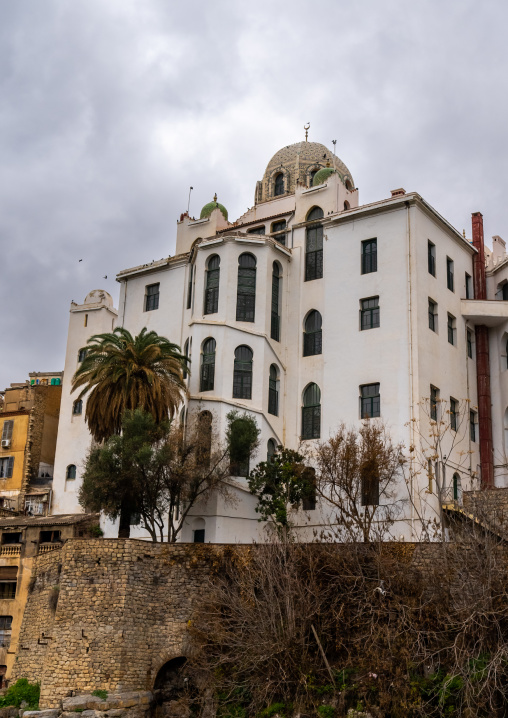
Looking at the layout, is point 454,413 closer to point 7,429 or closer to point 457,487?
point 457,487

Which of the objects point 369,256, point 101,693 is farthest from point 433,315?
point 101,693

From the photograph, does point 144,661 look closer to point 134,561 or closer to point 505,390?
point 134,561

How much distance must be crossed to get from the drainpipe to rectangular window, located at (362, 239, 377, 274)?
6222mm

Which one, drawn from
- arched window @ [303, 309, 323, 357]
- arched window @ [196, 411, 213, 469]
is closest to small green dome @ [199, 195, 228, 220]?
arched window @ [303, 309, 323, 357]

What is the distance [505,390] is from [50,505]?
23.8 metres

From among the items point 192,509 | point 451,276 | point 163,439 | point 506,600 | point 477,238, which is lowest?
point 506,600

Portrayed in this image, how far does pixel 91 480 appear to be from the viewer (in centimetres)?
3381

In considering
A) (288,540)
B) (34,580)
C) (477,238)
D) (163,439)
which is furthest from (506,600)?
(477,238)

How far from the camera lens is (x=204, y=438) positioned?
36344 millimetres

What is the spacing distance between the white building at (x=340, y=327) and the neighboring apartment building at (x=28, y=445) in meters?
11.3

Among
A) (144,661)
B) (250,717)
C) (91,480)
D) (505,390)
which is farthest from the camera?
(505,390)

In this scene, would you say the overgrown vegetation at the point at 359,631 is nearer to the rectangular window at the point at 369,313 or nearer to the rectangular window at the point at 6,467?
the rectangular window at the point at 369,313

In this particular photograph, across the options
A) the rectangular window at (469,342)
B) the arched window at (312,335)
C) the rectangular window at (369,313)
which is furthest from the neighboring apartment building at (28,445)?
the rectangular window at (469,342)

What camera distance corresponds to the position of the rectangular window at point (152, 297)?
45.8 meters
